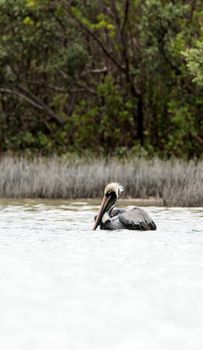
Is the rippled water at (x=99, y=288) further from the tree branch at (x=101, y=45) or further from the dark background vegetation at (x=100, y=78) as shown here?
the tree branch at (x=101, y=45)

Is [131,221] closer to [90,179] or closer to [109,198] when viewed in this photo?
[109,198]

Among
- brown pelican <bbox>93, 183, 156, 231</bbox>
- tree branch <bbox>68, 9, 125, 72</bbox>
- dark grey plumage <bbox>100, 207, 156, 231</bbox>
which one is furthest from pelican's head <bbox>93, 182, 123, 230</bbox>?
tree branch <bbox>68, 9, 125, 72</bbox>

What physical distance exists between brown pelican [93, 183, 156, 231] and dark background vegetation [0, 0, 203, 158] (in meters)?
10.7

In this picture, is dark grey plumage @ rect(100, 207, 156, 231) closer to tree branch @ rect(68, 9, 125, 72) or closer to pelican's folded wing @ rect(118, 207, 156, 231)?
pelican's folded wing @ rect(118, 207, 156, 231)

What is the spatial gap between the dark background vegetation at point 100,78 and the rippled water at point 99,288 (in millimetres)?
11836

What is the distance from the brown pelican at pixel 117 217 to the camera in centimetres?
1256

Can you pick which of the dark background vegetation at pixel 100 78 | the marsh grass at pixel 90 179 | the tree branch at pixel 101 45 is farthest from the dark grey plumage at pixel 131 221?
the tree branch at pixel 101 45

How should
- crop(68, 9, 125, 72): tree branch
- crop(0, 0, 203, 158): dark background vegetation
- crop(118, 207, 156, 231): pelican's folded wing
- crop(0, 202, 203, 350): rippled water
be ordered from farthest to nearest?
crop(68, 9, 125, 72): tree branch, crop(0, 0, 203, 158): dark background vegetation, crop(118, 207, 156, 231): pelican's folded wing, crop(0, 202, 203, 350): rippled water

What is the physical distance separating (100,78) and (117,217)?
1546cm

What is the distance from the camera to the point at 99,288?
825cm

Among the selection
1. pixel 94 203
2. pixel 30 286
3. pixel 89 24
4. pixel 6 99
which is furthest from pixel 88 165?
pixel 30 286

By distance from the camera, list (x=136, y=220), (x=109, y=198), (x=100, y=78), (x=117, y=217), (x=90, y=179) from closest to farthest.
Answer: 1. (x=136, y=220)
2. (x=117, y=217)
3. (x=109, y=198)
4. (x=90, y=179)
5. (x=100, y=78)

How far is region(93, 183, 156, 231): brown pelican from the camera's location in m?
12.6

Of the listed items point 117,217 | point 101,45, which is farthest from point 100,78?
point 117,217
